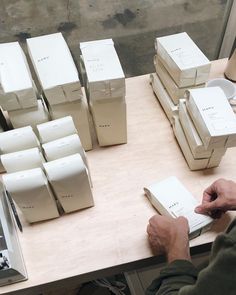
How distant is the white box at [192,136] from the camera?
94 centimetres

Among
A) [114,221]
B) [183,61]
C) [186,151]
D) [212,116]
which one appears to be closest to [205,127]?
[212,116]

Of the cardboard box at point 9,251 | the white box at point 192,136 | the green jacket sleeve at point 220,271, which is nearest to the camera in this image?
the green jacket sleeve at point 220,271

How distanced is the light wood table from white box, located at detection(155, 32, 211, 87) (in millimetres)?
201

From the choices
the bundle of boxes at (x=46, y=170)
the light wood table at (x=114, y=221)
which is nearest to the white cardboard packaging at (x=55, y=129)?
the bundle of boxes at (x=46, y=170)

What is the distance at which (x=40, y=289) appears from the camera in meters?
0.84

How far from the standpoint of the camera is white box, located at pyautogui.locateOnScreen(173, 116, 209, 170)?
100 centimetres

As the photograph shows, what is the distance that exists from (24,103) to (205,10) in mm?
1193

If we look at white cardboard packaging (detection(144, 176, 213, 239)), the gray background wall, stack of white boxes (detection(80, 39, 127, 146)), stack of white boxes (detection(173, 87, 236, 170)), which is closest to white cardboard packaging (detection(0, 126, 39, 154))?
stack of white boxes (detection(80, 39, 127, 146))

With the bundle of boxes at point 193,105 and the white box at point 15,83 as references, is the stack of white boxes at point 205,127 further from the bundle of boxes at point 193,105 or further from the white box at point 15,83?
the white box at point 15,83

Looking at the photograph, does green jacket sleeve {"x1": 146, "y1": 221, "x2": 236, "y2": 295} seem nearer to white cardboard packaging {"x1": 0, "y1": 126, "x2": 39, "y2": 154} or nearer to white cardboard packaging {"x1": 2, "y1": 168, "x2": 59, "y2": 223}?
white cardboard packaging {"x1": 2, "y1": 168, "x2": 59, "y2": 223}

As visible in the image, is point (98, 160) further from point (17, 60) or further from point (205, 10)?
point (205, 10)

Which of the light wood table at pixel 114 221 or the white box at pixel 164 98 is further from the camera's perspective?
the white box at pixel 164 98

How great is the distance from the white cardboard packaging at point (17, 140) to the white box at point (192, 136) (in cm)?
48

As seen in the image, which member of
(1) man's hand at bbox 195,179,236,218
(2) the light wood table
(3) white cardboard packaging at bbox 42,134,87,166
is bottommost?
(2) the light wood table
